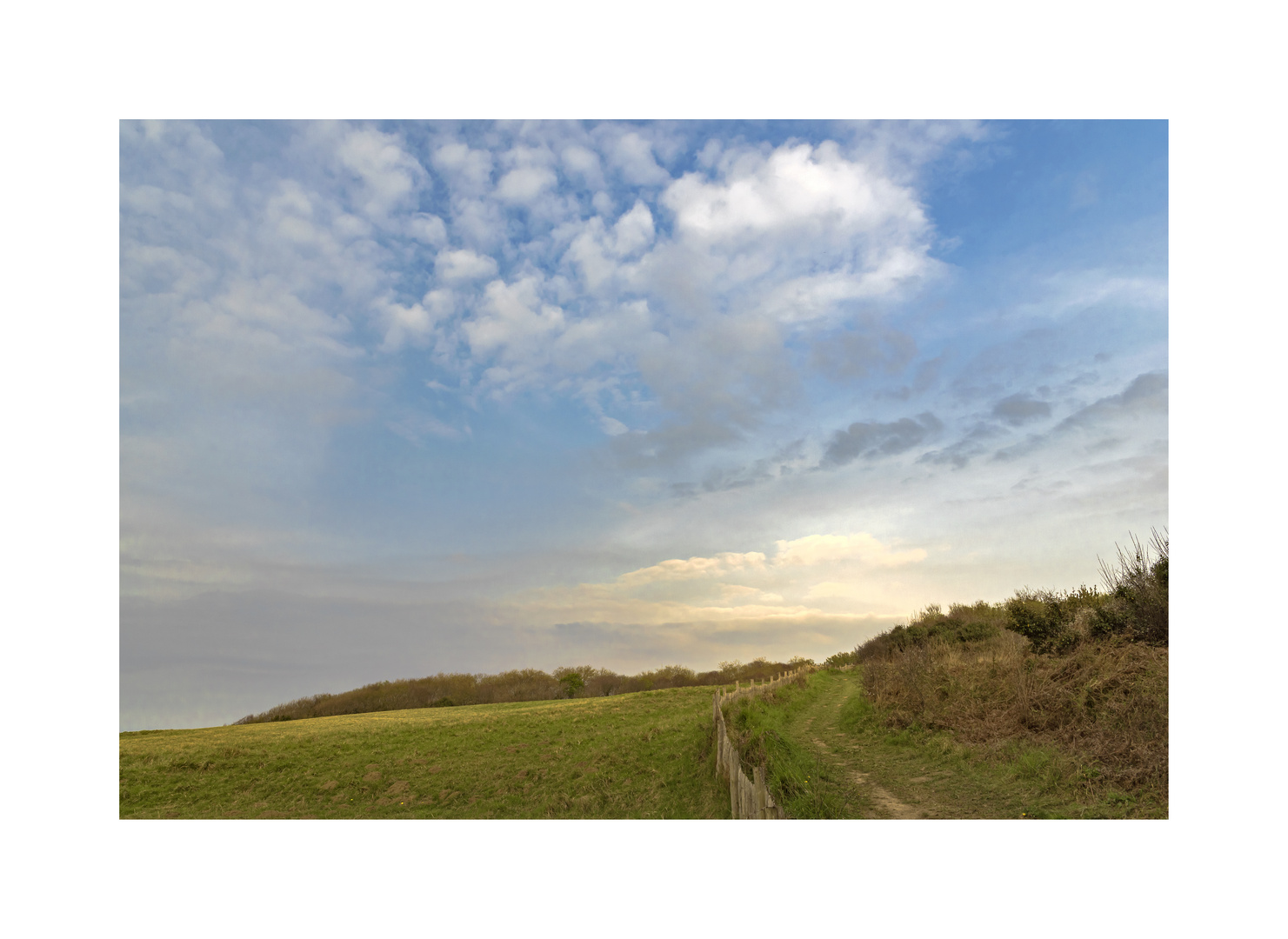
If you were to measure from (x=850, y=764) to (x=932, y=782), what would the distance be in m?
2.43

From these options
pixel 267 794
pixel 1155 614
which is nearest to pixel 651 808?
pixel 267 794

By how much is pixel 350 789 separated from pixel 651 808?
736cm

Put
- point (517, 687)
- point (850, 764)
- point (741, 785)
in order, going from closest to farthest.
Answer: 1. point (741, 785)
2. point (850, 764)
3. point (517, 687)

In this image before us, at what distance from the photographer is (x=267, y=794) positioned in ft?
44.0

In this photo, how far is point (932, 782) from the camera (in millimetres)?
10172

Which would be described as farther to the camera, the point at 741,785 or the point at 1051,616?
the point at 1051,616

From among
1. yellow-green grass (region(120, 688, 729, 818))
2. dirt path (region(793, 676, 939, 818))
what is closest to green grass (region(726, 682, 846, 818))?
dirt path (region(793, 676, 939, 818))

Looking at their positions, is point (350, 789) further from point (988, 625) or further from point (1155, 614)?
point (988, 625)

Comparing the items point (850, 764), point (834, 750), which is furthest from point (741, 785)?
point (834, 750)

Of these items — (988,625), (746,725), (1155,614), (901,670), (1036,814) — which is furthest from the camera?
(988,625)

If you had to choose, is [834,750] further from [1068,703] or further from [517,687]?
[517,687]

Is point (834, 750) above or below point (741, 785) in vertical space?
below

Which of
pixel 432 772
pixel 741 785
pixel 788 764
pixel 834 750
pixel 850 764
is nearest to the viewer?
pixel 741 785

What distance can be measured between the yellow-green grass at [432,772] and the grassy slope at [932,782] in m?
2.05
